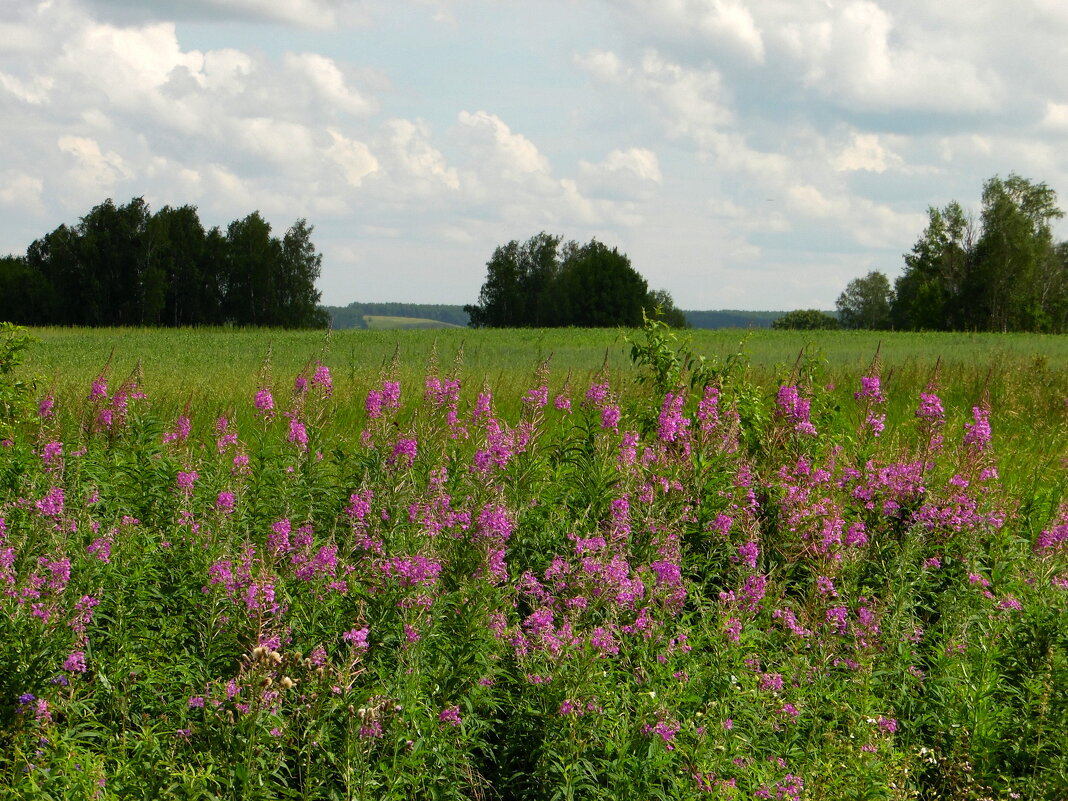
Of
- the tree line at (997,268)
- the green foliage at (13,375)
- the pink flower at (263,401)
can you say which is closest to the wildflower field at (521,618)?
the pink flower at (263,401)

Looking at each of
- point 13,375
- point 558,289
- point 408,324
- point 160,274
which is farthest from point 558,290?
point 13,375

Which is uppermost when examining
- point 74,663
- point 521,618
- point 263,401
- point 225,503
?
point 263,401

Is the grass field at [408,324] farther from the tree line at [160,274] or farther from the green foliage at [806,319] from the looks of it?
the green foliage at [806,319]

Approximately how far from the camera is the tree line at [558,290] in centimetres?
8356

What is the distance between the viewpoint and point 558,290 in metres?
85.6

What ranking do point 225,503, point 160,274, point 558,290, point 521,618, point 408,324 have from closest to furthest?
point 225,503, point 521,618, point 160,274, point 558,290, point 408,324

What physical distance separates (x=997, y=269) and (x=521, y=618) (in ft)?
229

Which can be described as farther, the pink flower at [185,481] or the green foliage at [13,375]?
the green foliage at [13,375]

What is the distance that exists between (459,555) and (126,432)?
3926mm

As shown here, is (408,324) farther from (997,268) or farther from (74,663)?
(74,663)

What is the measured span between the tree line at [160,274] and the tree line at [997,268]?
157ft

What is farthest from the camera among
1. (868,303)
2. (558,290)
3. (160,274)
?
(868,303)

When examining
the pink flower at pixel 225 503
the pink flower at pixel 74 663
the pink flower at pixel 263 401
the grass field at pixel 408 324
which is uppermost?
the grass field at pixel 408 324

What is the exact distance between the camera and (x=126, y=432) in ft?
24.0
